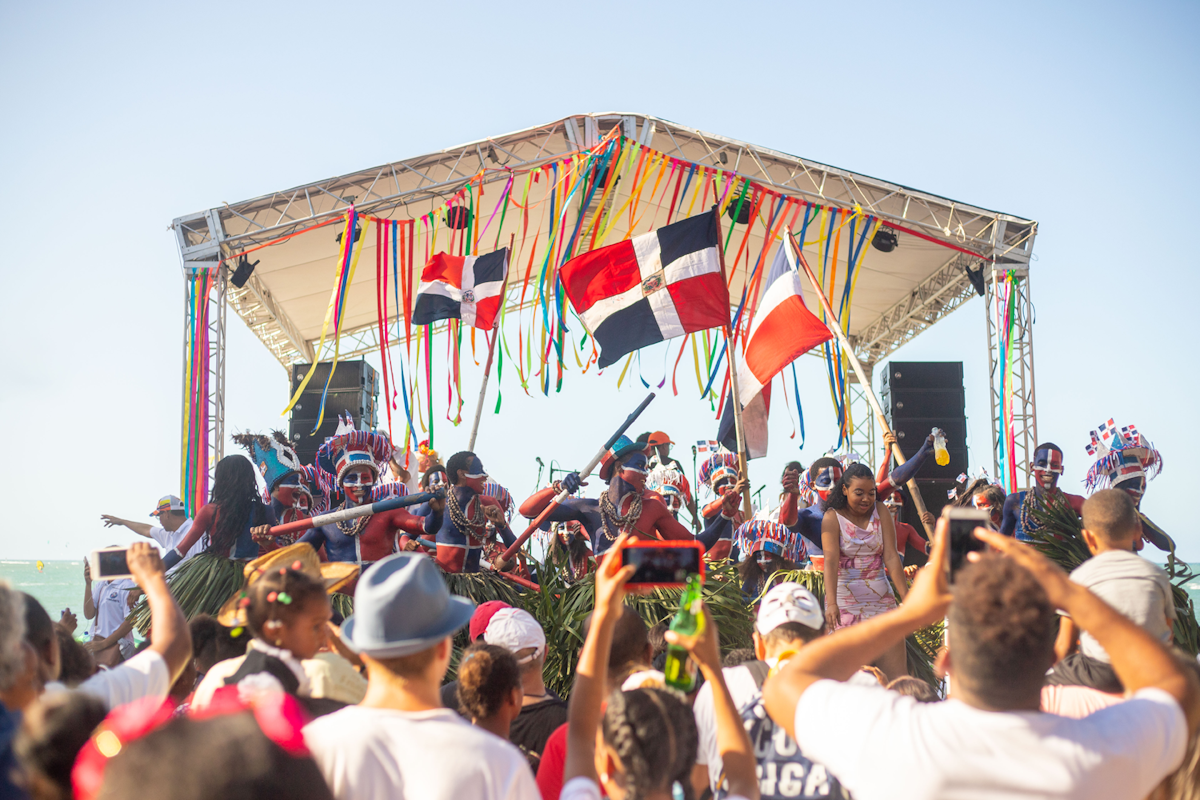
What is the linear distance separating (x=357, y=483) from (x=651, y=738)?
18.8ft

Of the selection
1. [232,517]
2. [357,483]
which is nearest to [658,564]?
[232,517]

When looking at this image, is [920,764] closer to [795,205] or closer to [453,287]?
[453,287]

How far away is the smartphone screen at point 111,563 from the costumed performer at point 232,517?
3.43m

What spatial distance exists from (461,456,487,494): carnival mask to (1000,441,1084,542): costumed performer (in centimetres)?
374

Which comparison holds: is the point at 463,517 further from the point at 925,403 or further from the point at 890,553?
the point at 925,403

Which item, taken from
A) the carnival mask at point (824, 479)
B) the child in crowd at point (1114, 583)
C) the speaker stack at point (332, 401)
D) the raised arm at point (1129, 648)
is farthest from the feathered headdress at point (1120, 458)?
the speaker stack at point (332, 401)

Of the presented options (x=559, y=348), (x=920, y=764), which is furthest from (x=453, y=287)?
(x=920, y=764)

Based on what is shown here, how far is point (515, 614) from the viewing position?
396 cm

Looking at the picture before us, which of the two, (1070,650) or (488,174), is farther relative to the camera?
(488,174)

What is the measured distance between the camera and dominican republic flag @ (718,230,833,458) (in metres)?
7.83

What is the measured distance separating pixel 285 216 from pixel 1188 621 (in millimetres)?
9766

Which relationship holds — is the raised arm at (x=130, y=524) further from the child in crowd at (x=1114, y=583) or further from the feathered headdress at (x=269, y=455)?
the child in crowd at (x=1114, y=583)

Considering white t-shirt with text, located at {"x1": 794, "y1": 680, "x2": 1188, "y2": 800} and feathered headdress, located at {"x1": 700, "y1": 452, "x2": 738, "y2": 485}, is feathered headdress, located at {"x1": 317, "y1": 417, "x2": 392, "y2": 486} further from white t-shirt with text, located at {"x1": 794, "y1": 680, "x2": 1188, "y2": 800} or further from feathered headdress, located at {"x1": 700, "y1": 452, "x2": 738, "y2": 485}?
white t-shirt with text, located at {"x1": 794, "y1": 680, "x2": 1188, "y2": 800}

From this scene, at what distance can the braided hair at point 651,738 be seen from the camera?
1.93 metres
